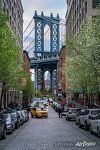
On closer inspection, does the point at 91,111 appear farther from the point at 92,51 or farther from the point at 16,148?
Result: the point at 16,148

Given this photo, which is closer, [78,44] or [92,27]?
[92,27]

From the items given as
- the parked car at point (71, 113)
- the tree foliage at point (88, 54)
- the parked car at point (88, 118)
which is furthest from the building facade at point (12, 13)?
the parked car at point (88, 118)

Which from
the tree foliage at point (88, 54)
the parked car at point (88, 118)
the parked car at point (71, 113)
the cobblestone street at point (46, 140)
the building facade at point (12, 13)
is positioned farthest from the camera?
the building facade at point (12, 13)

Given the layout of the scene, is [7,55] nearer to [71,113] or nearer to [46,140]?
[46,140]

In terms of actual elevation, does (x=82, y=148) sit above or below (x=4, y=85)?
below

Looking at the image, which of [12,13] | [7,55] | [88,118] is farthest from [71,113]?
[12,13]

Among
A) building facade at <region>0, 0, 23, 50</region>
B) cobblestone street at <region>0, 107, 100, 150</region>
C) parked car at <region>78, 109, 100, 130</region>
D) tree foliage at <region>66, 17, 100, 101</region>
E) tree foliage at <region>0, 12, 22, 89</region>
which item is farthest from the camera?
building facade at <region>0, 0, 23, 50</region>

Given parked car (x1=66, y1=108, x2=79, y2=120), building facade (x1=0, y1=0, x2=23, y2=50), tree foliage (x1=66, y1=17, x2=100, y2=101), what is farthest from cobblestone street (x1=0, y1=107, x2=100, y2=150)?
building facade (x1=0, y1=0, x2=23, y2=50)

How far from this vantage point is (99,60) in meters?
36.9

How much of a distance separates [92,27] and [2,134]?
16.6 metres

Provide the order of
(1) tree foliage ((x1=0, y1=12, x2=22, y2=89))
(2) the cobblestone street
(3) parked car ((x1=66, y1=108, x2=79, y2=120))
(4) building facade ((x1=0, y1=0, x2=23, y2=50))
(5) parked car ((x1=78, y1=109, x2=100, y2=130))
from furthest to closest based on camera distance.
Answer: (4) building facade ((x1=0, y1=0, x2=23, y2=50)), (3) parked car ((x1=66, y1=108, x2=79, y2=120)), (5) parked car ((x1=78, y1=109, x2=100, y2=130)), (1) tree foliage ((x1=0, y1=12, x2=22, y2=89)), (2) the cobblestone street

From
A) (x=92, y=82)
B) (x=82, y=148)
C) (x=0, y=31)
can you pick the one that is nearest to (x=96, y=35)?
(x=0, y=31)

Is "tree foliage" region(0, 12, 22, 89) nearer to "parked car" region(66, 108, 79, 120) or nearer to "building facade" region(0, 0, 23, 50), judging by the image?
"parked car" region(66, 108, 79, 120)

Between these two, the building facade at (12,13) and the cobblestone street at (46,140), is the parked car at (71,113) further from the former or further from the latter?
the cobblestone street at (46,140)
